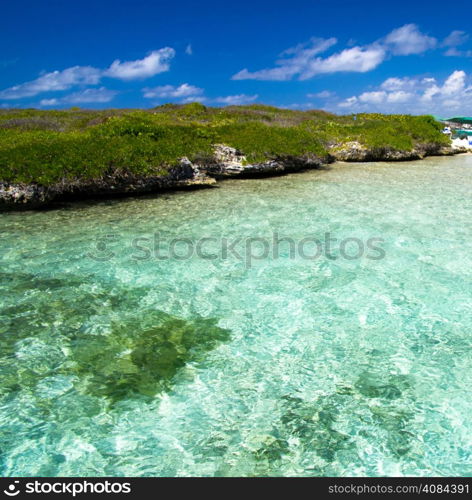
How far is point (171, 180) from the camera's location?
13547mm

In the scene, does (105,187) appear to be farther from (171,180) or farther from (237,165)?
(237,165)

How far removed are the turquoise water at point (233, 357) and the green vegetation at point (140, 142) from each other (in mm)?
3662

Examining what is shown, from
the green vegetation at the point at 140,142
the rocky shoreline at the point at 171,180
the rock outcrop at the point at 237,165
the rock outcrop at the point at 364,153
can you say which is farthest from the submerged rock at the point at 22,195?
the rock outcrop at the point at 364,153

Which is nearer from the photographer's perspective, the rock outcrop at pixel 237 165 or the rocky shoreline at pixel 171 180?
the rocky shoreline at pixel 171 180

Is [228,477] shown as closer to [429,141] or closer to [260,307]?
[260,307]

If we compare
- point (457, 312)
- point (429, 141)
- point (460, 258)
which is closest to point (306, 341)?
point (457, 312)

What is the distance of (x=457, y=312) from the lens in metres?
5.32

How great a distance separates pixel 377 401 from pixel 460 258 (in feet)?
15.3

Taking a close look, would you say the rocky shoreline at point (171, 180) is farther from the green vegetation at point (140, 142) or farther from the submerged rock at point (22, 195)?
the green vegetation at point (140, 142)

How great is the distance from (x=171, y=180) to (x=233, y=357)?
10.1m

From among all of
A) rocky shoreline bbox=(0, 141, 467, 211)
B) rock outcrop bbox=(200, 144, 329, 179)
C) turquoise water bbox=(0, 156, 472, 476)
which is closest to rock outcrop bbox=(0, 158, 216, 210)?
rocky shoreline bbox=(0, 141, 467, 211)

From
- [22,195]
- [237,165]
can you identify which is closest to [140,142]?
[237,165]

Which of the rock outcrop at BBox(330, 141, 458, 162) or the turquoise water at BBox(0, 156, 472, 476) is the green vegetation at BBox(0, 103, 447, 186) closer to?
the rock outcrop at BBox(330, 141, 458, 162)

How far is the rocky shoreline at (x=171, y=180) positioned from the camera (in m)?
10.9
